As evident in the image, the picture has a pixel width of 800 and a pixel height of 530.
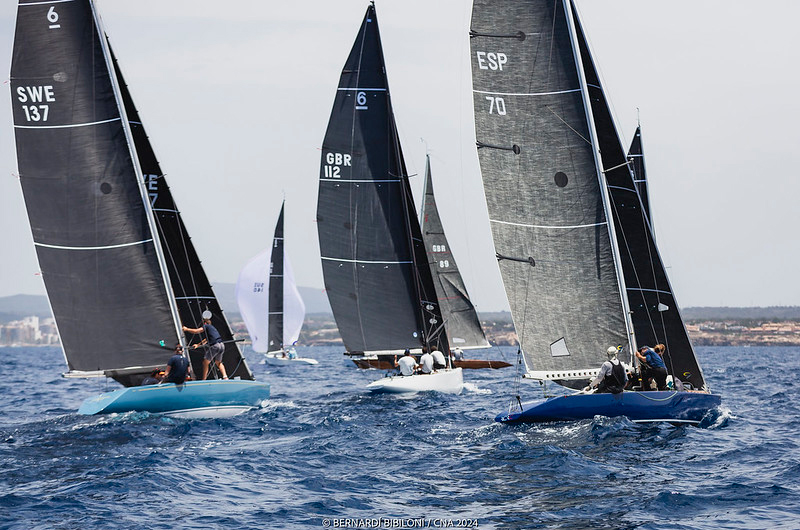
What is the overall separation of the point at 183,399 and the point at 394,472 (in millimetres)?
7198

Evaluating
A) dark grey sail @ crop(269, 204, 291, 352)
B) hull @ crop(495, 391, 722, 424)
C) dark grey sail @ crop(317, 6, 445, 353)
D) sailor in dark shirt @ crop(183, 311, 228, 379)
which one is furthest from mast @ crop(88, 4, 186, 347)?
dark grey sail @ crop(269, 204, 291, 352)

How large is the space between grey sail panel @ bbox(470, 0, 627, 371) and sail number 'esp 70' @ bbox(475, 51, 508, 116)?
2cm

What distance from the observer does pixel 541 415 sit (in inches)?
641

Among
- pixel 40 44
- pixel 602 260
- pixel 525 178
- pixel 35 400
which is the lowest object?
pixel 35 400

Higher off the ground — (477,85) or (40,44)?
(40,44)

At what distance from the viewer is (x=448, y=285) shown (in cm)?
3894

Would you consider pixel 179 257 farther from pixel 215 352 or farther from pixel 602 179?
pixel 602 179

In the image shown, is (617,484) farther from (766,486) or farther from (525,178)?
(525,178)

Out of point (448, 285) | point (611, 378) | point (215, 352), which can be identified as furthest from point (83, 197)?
point (448, 285)

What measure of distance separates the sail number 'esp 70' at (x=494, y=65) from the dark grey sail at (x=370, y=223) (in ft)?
34.3

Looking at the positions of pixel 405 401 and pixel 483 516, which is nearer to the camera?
pixel 483 516

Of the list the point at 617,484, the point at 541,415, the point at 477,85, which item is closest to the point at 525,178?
the point at 477,85

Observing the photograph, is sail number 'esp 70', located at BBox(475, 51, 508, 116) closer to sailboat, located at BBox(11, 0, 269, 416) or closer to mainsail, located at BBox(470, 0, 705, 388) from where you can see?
mainsail, located at BBox(470, 0, 705, 388)

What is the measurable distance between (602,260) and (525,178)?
2170 millimetres
